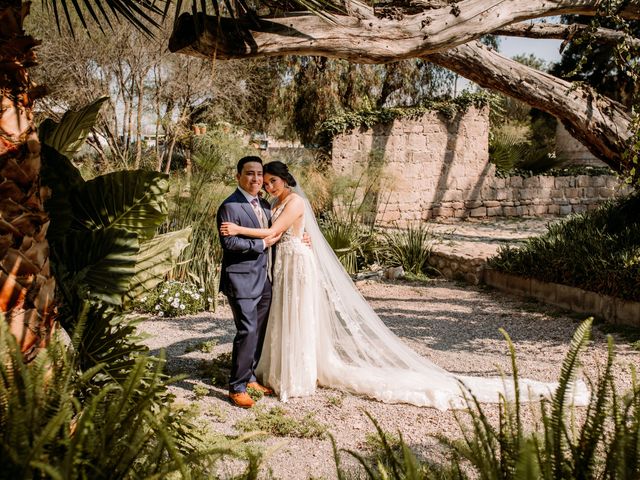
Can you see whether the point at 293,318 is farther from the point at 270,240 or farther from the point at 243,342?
the point at 270,240

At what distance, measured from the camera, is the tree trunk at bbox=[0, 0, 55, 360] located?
1894 mm

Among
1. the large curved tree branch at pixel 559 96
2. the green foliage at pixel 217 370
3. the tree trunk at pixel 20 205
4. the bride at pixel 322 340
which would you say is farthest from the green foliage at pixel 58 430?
the large curved tree branch at pixel 559 96

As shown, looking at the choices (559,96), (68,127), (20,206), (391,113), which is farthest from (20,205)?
(391,113)

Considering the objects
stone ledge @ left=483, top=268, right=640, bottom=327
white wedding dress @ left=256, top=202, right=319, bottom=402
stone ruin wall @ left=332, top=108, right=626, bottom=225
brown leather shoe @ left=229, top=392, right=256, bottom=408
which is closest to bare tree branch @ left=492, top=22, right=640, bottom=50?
stone ledge @ left=483, top=268, right=640, bottom=327

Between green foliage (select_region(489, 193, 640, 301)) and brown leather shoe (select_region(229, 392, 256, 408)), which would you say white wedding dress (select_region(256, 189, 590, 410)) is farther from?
green foliage (select_region(489, 193, 640, 301))

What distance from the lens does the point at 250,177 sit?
4.71m

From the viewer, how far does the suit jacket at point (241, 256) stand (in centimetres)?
459

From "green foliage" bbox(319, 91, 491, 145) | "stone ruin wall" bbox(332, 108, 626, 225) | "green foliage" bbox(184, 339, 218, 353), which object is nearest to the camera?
"green foliage" bbox(184, 339, 218, 353)

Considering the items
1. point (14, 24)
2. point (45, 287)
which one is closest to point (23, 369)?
point (45, 287)

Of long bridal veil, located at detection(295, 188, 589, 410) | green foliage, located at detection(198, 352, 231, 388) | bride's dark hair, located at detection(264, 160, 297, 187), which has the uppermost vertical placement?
bride's dark hair, located at detection(264, 160, 297, 187)

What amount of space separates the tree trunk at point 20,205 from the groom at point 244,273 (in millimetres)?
2529

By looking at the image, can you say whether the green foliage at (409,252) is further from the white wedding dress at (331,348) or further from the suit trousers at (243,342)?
the suit trousers at (243,342)

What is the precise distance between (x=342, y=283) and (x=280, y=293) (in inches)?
24.2

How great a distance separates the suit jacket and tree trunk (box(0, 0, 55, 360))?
252 cm
